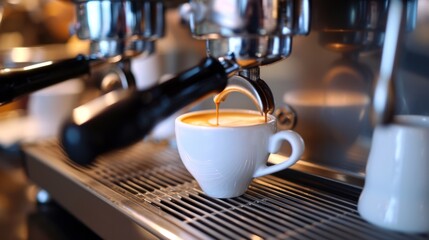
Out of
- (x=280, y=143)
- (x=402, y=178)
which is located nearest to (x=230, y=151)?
(x=280, y=143)

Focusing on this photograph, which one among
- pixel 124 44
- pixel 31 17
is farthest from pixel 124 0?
pixel 31 17

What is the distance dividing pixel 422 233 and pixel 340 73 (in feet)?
0.65

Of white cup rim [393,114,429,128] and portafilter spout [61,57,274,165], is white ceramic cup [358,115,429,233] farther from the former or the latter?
portafilter spout [61,57,274,165]

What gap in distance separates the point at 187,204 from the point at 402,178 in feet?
0.72

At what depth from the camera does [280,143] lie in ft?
1.46

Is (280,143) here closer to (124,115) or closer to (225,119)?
(225,119)

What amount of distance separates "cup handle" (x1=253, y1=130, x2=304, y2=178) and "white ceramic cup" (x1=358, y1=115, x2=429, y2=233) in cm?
8

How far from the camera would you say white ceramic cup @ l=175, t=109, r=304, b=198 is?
16.8 inches

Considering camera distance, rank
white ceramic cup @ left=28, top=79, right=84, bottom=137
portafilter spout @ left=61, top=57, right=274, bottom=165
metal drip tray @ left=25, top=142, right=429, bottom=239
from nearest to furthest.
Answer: portafilter spout @ left=61, top=57, right=274, bottom=165 < metal drip tray @ left=25, top=142, right=429, bottom=239 < white ceramic cup @ left=28, top=79, right=84, bottom=137

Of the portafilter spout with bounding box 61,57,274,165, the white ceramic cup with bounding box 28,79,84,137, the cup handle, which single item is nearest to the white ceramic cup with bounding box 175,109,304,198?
the cup handle

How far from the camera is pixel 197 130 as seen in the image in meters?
0.44

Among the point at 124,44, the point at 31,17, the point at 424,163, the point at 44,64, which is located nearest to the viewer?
the point at 424,163

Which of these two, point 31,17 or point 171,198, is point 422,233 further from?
point 31,17

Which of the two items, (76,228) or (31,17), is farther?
(31,17)
